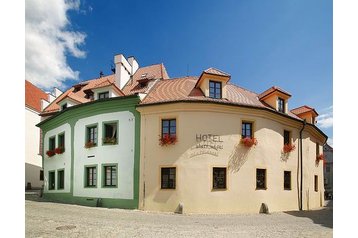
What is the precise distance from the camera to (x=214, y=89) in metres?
12.4

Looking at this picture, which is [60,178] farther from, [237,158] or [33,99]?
[237,158]

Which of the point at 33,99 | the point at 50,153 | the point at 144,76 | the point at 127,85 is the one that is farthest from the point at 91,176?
the point at 33,99

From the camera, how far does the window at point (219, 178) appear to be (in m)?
11.5

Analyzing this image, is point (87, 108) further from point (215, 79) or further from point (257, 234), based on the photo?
point (257, 234)

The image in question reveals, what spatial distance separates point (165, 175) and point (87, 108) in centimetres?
536

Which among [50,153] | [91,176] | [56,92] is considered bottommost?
[91,176]

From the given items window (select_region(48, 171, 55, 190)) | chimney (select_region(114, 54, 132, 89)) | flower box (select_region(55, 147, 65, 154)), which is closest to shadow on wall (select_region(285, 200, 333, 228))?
chimney (select_region(114, 54, 132, 89))

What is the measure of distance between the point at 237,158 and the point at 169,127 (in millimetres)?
3248

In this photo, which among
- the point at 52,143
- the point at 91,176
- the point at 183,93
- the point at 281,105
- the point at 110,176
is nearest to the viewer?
the point at 183,93

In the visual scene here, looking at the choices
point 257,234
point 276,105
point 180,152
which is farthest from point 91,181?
point 276,105

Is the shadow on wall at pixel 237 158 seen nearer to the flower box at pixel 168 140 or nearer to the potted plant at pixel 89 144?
the flower box at pixel 168 140

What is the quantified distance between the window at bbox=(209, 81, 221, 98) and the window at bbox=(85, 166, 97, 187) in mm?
6566

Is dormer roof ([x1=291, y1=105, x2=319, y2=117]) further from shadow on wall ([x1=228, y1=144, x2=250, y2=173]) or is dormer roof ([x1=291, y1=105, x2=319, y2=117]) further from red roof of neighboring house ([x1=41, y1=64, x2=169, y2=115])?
red roof of neighboring house ([x1=41, y1=64, x2=169, y2=115])

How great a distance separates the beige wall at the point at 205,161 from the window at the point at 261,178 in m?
0.20
